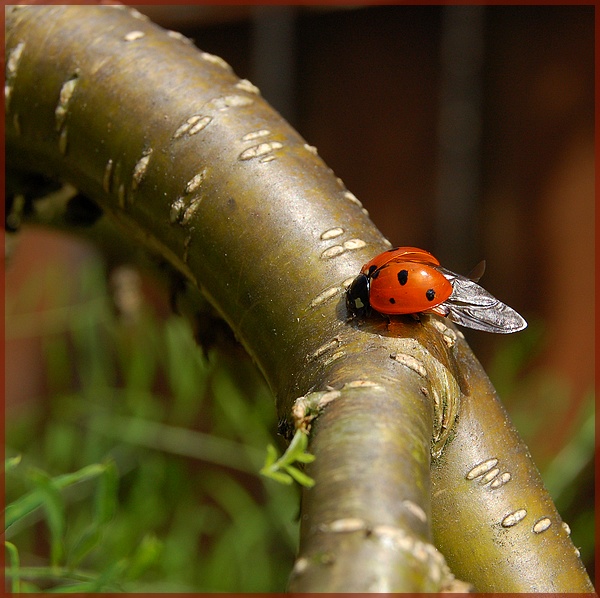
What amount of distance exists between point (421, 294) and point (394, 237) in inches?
33.2

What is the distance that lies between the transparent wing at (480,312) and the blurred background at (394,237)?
356 millimetres

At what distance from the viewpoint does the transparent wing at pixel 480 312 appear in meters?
0.28

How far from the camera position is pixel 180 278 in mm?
360

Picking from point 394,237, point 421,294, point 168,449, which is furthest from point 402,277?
point 394,237

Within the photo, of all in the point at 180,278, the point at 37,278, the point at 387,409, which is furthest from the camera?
the point at 37,278

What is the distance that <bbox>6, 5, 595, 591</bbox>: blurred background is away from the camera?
700mm

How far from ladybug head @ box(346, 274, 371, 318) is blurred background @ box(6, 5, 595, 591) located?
389 mm

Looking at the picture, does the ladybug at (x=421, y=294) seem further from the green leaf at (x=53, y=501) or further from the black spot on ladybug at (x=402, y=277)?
the green leaf at (x=53, y=501)

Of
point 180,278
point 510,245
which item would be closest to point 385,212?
point 510,245

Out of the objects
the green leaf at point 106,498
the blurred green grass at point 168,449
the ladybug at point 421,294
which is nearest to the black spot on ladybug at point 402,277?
the ladybug at point 421,294

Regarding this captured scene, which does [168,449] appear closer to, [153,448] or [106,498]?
[153,448]

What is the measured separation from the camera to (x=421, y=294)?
0.26 m

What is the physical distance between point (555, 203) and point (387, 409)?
0.83m

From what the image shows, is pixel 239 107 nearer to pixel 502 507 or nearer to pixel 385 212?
pixel 502 507
